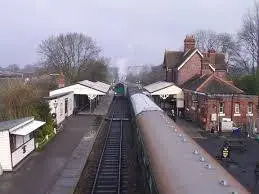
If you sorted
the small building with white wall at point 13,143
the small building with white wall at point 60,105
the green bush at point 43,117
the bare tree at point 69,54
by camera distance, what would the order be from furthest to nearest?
the bare tree at point 69,54
the small building with white wall at point 60,105
the green bush at point 43,117
the small building with white wall at point 13,143

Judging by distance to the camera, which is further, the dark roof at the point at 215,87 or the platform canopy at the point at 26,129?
the dark roof at the point at 215,87

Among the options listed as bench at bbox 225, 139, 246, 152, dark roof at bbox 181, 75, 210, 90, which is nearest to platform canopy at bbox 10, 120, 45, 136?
bench at bbox 225, 139, 246, 152

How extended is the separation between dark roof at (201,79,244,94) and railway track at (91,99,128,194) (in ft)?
29.3

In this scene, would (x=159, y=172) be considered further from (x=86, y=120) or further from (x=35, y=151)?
(x=86, y=120)

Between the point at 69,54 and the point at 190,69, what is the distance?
98.1 ft

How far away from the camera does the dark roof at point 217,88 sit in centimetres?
3519

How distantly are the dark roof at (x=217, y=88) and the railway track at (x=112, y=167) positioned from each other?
8938 millimetres

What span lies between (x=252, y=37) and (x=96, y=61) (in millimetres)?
32856

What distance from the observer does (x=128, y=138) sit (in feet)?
99.3

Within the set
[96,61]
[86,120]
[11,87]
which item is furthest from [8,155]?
[96,61]

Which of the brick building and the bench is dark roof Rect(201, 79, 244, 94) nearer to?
the brick building

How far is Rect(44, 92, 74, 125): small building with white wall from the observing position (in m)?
31.8

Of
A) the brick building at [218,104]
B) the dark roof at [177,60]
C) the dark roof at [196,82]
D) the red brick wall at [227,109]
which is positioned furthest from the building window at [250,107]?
the dark roof at [177,60]

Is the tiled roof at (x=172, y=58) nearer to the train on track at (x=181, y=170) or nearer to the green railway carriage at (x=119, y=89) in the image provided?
the green railway carriage at (x=119, y=89)
